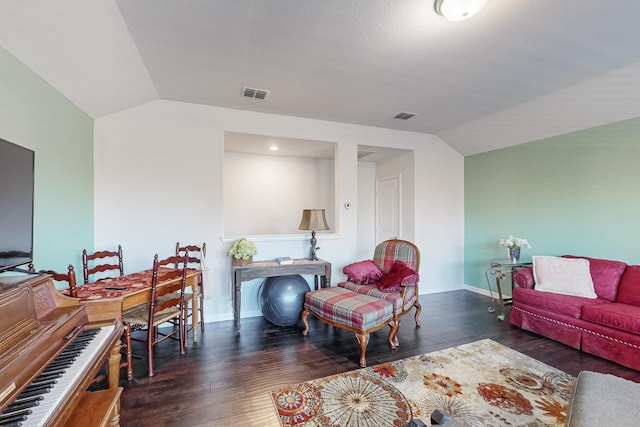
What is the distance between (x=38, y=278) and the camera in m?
1.45

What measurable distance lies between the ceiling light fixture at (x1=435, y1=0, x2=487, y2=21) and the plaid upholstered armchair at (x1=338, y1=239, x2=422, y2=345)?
2.28 m

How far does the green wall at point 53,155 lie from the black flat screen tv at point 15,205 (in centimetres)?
49

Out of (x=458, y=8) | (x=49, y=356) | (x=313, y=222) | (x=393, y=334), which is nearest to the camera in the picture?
(x=49, y=356)

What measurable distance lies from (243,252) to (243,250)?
0.08ft

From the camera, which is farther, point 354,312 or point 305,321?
point 305,321

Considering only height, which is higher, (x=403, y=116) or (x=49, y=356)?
(x=403, y=116)

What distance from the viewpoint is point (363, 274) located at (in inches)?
137

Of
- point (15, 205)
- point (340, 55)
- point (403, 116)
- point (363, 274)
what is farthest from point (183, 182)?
point (403, 116)

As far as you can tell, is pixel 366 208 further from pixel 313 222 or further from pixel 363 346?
pixel 363 346

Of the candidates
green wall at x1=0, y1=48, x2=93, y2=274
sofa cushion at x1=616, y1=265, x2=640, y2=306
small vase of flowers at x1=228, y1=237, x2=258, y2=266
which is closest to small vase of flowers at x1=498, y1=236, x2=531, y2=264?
sofa cushion at x1=616, y1=265, x2=640, y2=306

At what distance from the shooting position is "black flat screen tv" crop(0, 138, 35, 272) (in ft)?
4.80

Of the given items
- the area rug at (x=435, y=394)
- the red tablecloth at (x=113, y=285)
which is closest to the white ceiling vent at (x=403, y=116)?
the area rug at (x=435, y=394)

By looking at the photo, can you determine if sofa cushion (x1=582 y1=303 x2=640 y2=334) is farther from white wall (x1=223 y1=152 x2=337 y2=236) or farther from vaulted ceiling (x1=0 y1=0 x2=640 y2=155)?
white wall (x1=223 y1=152 x2=337 y2=236)

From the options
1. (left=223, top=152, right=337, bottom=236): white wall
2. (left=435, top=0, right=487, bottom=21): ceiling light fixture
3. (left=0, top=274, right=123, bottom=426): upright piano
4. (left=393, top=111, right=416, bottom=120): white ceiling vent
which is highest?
(left=393, top=111, right=416, bottom=120): white ceiling vent
